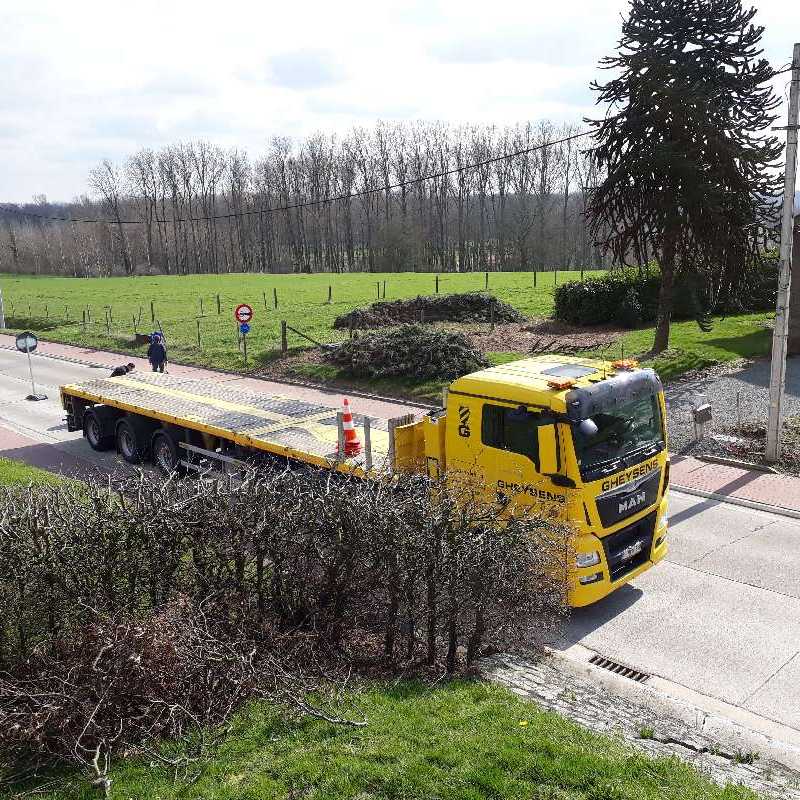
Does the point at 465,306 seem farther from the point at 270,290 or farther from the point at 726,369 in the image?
Answer: the point at 270,290

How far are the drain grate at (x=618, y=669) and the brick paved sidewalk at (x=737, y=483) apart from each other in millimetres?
5646

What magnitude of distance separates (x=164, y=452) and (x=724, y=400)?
1258 cm

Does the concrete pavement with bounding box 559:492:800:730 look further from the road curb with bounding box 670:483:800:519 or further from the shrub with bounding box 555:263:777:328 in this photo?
the shrub with bounding box 555:263:777:328

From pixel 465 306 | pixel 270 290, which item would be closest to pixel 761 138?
pixel 465 306

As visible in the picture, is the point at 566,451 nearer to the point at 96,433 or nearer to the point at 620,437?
the point at 620,437

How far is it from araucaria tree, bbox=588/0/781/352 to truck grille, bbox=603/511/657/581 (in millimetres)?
14046

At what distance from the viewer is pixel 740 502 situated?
40.1ft

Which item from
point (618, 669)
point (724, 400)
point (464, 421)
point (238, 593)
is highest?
point (464, 421)

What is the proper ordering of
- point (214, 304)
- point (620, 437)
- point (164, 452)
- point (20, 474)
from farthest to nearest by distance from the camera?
point (214, 304) < point (164, 452) < point (20, 474) < point (620, 437)

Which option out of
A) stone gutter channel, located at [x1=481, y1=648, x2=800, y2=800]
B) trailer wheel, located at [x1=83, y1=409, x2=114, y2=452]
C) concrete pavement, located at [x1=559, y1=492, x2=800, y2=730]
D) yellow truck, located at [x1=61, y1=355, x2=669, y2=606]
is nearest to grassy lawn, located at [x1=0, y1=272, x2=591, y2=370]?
trailer wheel, located at [x1=83, y1=409, x2=114, y2=452]

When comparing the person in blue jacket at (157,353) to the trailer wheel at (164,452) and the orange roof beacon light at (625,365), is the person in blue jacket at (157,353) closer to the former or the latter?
the trailer wheel at (164,452)

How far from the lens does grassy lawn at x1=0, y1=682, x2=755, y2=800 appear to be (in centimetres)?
473

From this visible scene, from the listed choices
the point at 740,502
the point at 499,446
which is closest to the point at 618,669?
the point at 499,446

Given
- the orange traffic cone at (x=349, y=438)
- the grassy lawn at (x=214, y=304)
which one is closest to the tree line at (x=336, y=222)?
the grassy lawn at (x=214, y=304)
